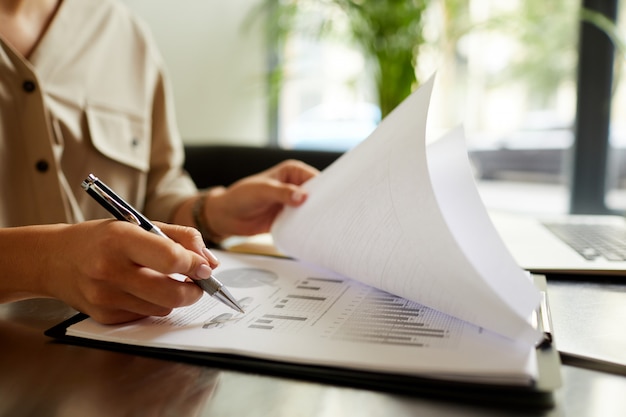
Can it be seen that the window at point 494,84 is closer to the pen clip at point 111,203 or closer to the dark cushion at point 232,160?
the dark cushion at point 232,160

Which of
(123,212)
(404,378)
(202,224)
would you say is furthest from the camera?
(202,224)

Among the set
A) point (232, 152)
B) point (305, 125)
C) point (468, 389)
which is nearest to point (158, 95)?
point (232, 152)

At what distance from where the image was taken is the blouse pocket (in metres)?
0.96

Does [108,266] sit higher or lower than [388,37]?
lower

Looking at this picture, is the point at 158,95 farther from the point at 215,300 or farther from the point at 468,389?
the point at 468,389

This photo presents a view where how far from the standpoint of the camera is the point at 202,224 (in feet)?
2.78

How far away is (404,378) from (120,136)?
80 centimetres

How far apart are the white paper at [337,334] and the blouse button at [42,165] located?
47cm

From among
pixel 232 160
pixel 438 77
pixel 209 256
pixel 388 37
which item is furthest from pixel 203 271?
pixel 438 77

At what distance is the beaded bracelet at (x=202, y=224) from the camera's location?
83 centimetres

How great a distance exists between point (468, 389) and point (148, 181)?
2.86ft

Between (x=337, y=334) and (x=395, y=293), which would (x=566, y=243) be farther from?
(x=337, y=334)

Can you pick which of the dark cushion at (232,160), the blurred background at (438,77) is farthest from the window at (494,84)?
the dark cushion at (232,160)

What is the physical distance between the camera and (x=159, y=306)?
1.48ft
